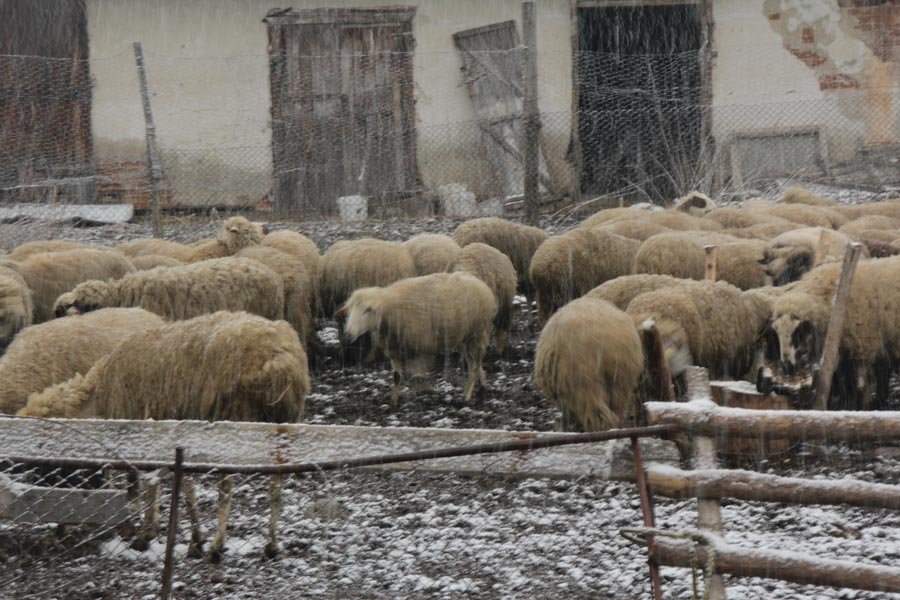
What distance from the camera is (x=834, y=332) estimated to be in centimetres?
671

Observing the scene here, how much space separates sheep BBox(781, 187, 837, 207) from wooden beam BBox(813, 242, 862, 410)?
20.0ft

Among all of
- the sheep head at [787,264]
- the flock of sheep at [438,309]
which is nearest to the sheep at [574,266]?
the flock of sheep at [438,309]

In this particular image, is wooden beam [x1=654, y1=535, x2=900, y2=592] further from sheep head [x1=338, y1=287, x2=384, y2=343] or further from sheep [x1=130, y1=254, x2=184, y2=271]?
sheep [x1=130, y1=254, x2=184, y2=271]

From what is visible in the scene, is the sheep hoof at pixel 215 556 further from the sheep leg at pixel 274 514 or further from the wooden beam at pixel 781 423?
the wooden beam at pixel 781 423

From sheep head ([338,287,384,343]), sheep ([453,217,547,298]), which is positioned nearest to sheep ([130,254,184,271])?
sheep head ([338,287,384,343])

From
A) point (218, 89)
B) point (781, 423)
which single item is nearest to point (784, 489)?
point (781, 423)

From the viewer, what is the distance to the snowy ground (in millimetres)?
4996

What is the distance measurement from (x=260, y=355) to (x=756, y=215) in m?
6.86

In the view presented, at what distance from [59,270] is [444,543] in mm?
5183

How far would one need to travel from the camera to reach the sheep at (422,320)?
27.0 feet

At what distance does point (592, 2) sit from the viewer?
16.0 m

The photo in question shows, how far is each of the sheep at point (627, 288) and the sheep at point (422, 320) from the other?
1.15 metres

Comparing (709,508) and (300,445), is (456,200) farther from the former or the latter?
(709,508)

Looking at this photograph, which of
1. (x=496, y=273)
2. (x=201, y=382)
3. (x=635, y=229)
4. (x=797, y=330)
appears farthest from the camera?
(x=635, y=229)
